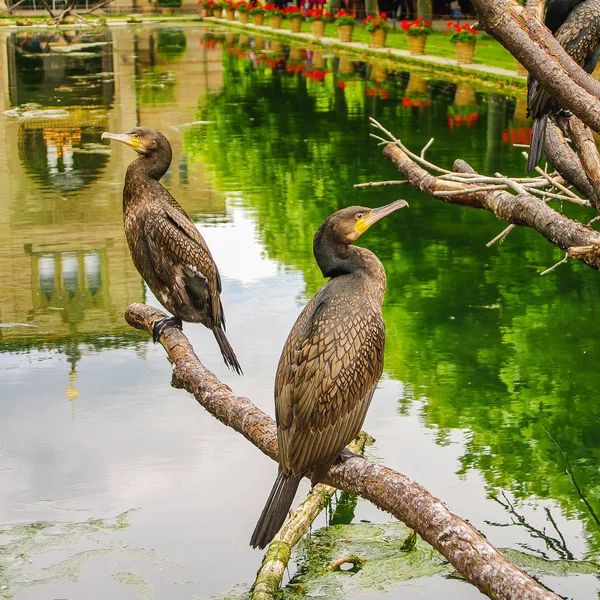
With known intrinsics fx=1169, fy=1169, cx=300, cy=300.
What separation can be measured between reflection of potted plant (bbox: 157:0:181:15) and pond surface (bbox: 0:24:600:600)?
151 feet

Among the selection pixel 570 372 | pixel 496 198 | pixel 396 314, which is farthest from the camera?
pixel 396 314

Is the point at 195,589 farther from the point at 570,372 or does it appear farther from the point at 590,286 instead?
the point at 590,286

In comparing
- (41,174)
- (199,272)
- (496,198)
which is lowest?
(41,174)

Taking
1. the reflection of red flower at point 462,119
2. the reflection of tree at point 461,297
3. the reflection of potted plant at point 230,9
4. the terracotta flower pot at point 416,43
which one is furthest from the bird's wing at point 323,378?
the reflection of potted plant at point 230,9

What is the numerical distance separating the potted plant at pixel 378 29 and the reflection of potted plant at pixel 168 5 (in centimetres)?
3046

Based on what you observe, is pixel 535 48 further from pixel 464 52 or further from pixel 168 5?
pixel 168 5

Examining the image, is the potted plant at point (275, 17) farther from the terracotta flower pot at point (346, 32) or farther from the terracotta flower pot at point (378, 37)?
the terracotta flower pot at point (378, 37)

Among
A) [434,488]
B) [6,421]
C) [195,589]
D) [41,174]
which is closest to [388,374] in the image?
[434,488]

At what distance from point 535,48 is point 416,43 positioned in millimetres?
30168

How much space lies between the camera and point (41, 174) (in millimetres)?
18531

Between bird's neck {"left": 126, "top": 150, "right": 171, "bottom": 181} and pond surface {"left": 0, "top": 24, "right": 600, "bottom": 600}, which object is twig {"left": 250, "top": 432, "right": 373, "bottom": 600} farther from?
bird's neck {"left": 126, "top": 150, "right": 171, "bottom": 181}

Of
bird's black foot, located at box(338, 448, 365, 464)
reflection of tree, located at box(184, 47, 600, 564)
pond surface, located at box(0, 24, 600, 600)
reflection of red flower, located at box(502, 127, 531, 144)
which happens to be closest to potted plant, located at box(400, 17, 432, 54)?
reflection of tree, located at box(184, 47, 600, 564)

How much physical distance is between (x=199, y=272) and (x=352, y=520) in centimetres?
172

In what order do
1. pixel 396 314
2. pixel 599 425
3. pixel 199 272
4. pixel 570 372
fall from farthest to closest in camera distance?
pixel 396 314 < pixel 570 372 < pixel 599 425 < pixel 199 272
